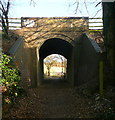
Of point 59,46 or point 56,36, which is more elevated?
point 56,36

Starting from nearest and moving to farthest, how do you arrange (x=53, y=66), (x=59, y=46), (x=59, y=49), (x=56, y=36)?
1. (x=56, y=36)
2. (x=59, y=46)
3. (x=59, y=49)
4. (x=53, y=66)

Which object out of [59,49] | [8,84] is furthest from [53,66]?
[8,84]

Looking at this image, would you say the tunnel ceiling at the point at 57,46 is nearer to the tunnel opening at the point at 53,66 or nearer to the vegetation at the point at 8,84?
the vegetation at the point at 8,84

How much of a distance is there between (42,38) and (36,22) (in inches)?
55.9

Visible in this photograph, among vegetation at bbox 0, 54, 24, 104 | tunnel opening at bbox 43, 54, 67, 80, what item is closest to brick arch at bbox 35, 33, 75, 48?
vegetation at bbox 0, 54, 24, 104

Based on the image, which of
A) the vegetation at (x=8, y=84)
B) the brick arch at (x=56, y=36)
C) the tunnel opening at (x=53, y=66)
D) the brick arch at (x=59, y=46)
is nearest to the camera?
the vegetation at (x=8, y=84)

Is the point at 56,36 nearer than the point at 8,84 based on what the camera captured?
No

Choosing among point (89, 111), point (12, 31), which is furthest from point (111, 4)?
point (12, 31)

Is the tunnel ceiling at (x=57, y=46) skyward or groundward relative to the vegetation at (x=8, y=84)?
skyward

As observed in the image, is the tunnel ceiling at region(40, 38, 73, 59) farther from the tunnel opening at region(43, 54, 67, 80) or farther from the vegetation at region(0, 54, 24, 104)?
the tunnel opening at region(43, 54, 67, 80)

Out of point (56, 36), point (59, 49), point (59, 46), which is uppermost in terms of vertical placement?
point (56, 36)

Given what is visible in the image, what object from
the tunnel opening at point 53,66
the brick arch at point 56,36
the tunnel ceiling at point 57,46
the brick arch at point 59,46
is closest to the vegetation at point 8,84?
the brick arch at point 56,36

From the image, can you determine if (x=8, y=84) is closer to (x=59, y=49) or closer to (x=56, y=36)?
(x=56, y=36)

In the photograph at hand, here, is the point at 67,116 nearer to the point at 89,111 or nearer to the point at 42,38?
the point at 89,111
